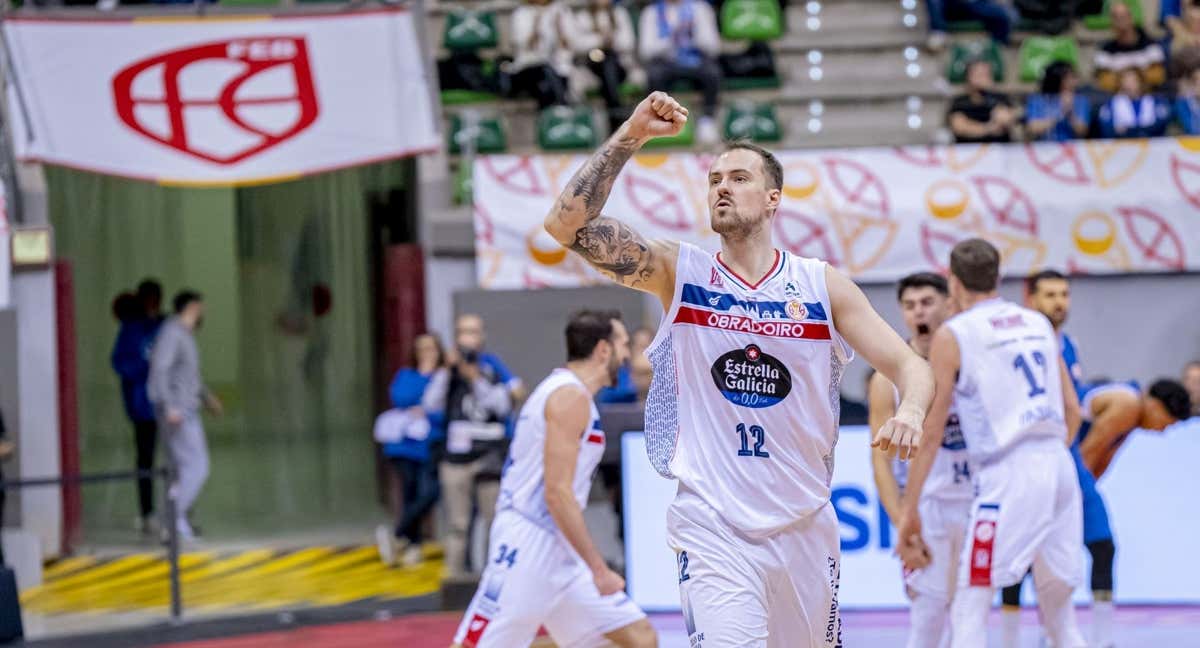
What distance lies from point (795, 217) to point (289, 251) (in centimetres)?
570

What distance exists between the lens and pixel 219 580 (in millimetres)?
13609

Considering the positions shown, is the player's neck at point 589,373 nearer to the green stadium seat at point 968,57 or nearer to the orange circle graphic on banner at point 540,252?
the orange circle graphic on banner at point 540,252

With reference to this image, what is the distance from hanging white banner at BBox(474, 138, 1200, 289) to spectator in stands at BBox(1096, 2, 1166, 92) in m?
1.78

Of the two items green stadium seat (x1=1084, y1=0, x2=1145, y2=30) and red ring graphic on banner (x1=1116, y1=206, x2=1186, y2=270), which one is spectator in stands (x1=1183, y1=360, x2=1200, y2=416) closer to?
red ring graphic on banner (x1=1116, y1=206, x2=1186, y2=270)

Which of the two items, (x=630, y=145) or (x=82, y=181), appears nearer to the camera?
(x=630, y=145)

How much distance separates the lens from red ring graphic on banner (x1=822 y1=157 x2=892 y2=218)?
15523mm

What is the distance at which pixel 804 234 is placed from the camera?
1541cm

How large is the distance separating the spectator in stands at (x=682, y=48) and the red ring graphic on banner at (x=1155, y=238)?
13.5ft

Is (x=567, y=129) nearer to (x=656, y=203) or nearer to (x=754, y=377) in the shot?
(x=656, y=203)

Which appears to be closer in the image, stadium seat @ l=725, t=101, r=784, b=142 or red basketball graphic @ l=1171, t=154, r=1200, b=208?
red basketball graphic @ l=1171, t=154, r=1200, b=208

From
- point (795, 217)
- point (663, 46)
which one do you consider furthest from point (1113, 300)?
point (663, 46)

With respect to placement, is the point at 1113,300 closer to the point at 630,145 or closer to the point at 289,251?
the point at 289,251

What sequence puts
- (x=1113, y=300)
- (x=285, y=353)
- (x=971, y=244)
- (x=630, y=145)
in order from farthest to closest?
(x=285, y=353) → (x=1113, y=300) → (x=971, y=244) → (x=630, y=145)

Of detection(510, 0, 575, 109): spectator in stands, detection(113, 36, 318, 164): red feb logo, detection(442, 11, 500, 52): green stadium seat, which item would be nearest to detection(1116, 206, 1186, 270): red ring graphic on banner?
detection(510, 0, 575, 109): spectator in stands
